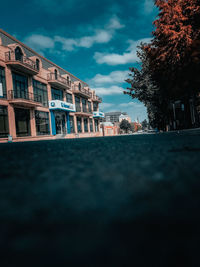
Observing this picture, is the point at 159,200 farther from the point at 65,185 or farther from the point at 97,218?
the point at 65,185

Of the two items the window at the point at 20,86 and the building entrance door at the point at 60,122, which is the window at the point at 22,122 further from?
the building entrance door at the point at 60,122

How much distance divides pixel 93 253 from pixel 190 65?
12.5 m

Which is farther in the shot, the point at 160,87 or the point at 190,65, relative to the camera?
the point at 160,87

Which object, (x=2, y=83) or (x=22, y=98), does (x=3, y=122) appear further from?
(x=2, y=83)

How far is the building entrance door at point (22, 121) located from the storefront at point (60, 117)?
4.35m

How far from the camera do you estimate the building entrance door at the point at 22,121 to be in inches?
703

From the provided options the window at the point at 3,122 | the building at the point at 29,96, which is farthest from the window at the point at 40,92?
the window at the point at 3,122

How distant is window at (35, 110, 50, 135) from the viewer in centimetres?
2070

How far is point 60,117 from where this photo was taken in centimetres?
2617

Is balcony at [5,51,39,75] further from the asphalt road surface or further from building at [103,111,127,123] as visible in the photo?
building at [103,111,127,123]

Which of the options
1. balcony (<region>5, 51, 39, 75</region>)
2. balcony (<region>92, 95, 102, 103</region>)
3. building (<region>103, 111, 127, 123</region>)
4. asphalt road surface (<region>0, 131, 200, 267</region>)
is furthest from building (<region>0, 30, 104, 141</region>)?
building (<region>103, 111, 127, 123</region>)

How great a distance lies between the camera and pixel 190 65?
10.7 meters

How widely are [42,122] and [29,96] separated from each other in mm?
3460

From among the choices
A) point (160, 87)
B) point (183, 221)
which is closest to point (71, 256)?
point (183, 221)
